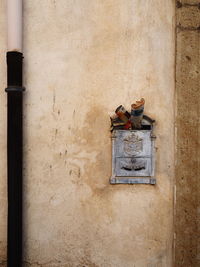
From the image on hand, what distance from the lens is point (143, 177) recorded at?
3834mm

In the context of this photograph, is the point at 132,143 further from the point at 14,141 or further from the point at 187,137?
the point at 14,141

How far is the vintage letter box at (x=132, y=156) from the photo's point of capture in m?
3.78

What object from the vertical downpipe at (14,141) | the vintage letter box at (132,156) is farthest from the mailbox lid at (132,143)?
the vertical downpipe at (14,141)

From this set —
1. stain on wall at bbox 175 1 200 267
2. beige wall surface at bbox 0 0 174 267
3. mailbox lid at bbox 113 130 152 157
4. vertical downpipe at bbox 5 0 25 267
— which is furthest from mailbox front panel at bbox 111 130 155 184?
vertical downpipe at bbox 5 0 25 267

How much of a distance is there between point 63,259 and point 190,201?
171cm

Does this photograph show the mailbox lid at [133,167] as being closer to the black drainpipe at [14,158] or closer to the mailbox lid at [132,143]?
the mailbox lid at [132,143]

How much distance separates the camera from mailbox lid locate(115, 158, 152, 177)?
3.78 m

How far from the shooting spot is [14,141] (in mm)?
3623

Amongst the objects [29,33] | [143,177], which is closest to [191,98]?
[143,177]

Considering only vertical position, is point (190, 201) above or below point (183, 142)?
below

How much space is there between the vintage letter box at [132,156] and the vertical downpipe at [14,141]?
1125 mm

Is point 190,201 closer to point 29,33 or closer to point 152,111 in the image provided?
point 152,111

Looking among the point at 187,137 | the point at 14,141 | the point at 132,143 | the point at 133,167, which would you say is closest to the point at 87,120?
the point at 132,143

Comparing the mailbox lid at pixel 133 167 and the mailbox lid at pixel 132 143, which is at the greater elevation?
the mailbox lid at pixel 132 143
